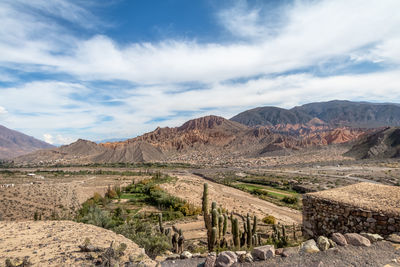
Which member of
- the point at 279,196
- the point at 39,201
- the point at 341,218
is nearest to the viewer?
the point at 341,218

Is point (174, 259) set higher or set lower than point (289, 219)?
higher

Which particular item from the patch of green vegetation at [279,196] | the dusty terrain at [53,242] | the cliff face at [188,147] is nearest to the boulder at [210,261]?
the dusty terrain at [53,242]

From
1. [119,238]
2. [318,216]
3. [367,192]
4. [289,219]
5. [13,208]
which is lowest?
[289,219]

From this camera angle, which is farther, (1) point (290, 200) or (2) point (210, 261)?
(1) point (290, 200)

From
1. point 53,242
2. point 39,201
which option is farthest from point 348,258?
point 39,201

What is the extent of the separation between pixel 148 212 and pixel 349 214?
22.2m

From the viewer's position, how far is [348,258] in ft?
16.8

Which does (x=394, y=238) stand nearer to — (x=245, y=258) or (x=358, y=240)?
(x=358, y=240)

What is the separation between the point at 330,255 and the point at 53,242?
848 centimetres

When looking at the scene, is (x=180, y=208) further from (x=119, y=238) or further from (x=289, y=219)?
(x=119, y=238)

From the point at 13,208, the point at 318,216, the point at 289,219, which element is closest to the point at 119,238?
the point at 318,216

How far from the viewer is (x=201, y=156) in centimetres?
12500

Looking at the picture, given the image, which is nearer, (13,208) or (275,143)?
(13,208)

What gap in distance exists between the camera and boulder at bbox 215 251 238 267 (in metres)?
5.25
